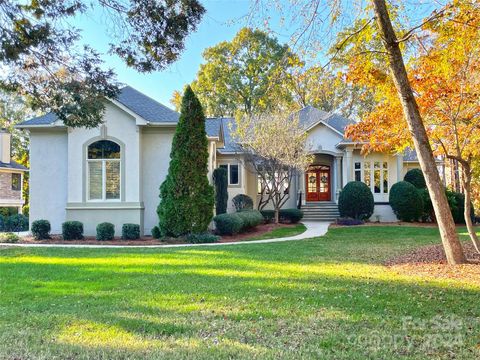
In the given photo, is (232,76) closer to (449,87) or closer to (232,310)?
(449,87)

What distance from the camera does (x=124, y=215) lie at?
1423 centimetres

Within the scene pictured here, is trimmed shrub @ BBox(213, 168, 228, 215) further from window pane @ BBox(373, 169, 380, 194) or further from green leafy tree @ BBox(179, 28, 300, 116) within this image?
green leafy tree @ BBox(179, 28, 300, 116)

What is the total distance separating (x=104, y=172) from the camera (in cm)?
1447

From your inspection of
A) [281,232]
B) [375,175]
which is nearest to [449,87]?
[281,232]

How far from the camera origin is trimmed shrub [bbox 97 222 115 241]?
524 inches

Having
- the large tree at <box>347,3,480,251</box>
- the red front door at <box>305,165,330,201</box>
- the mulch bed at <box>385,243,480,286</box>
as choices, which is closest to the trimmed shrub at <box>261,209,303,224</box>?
the red front door at <box>305,165,330,201</box>

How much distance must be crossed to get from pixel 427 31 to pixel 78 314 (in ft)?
28.1

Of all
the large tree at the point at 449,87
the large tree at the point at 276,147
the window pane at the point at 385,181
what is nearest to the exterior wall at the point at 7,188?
the large tree at the point at 276,147

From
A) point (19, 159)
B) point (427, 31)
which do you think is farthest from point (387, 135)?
point (19, 159)

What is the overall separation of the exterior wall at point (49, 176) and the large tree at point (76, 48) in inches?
295

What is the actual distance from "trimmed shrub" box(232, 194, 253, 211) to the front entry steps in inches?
122

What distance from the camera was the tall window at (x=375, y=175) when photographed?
20484 millimetres

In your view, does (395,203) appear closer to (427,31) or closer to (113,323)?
(427,31)

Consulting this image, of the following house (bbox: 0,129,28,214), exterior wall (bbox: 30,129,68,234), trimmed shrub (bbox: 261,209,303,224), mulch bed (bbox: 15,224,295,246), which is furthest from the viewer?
house (bbox: 0,129,28,214)
